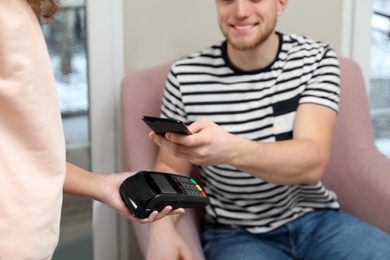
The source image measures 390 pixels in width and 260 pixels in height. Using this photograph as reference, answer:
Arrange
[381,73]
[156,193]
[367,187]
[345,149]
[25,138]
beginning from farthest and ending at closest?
[381,73], [345,149], [367,187], [156,193], [25,138]

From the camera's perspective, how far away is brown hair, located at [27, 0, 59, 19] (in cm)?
81

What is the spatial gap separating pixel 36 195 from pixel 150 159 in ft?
2.59

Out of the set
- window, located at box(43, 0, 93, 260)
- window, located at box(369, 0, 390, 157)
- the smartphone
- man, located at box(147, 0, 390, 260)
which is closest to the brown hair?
the smartphone

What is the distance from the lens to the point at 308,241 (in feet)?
4.76

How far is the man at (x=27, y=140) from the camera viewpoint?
2.46 feet

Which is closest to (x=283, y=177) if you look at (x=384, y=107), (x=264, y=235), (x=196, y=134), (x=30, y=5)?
(x=264, y=235)

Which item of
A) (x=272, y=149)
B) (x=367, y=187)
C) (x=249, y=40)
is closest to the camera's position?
(x=272, y=149)

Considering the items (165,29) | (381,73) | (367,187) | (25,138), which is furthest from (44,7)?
(381,73)

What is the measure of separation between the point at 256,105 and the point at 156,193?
1.56 ft

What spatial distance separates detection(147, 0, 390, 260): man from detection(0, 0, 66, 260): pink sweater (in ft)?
1.89

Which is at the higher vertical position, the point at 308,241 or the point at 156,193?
the point at 156,193

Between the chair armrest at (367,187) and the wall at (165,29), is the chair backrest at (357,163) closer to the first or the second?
the chair armrest at (367,187)

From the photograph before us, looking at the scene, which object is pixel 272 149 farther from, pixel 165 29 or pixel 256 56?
pixel 165 29

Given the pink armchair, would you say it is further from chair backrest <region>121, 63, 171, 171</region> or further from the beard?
the beard
